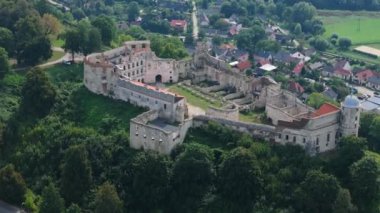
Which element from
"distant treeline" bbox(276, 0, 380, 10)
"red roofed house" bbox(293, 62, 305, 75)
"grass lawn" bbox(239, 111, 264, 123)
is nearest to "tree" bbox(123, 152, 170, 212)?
"grass lawn" bbox(239, 111, 264, 123)

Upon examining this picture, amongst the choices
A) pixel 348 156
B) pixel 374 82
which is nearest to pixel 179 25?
pixel 374 82

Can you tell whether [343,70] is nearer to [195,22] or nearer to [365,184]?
[195,22]

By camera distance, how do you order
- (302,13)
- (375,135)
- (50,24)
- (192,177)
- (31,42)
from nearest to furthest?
(192,177) < (375,135) < (31,42) < (50,24) < (302,13)

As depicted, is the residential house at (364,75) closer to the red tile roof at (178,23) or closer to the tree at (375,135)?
the red tile roof at (178,23)

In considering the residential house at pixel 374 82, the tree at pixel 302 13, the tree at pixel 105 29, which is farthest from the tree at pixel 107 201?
the tree at pixel 302 13

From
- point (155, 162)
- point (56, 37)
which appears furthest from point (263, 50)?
Result: point (155, 162)
